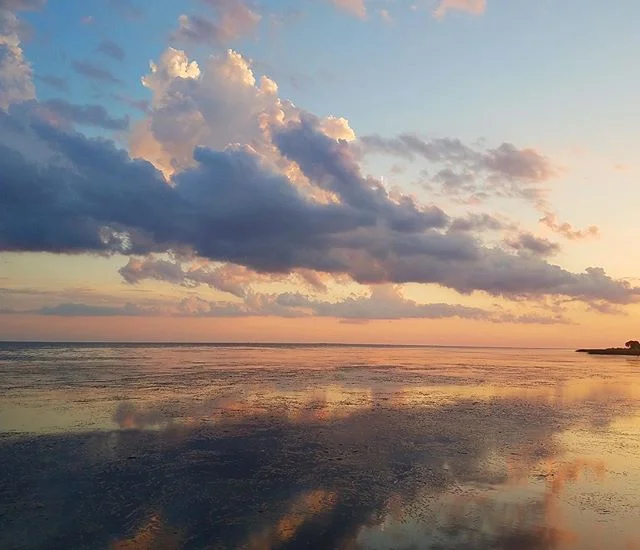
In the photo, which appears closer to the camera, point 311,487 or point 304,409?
point 311,487

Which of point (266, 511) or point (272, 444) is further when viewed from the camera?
point (272, 444)

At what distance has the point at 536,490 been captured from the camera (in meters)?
16.5

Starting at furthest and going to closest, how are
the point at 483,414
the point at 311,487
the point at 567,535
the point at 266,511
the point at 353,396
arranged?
1. the point at 353,396
2. the point at 483,414
3. the point at 311,487
4. the point at 266,511
5. the point at 567,535

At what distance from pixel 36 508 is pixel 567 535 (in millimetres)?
13469

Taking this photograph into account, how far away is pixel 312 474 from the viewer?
17.8 m

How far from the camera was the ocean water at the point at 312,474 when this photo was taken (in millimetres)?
12766

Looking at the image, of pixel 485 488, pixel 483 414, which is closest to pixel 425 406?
pixel 483 414

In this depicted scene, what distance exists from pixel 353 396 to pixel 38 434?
2155cm

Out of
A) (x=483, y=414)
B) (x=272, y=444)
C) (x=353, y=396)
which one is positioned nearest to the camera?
(x=272, y=444)

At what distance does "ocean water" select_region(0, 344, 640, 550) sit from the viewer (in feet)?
41.9

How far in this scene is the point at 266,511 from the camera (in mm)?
14172

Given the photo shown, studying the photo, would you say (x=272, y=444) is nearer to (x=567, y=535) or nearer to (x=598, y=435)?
(x=567, y=535)

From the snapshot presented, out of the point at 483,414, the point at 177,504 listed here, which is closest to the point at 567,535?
the point at 177,504

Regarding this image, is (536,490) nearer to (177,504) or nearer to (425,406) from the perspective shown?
(177,504)
